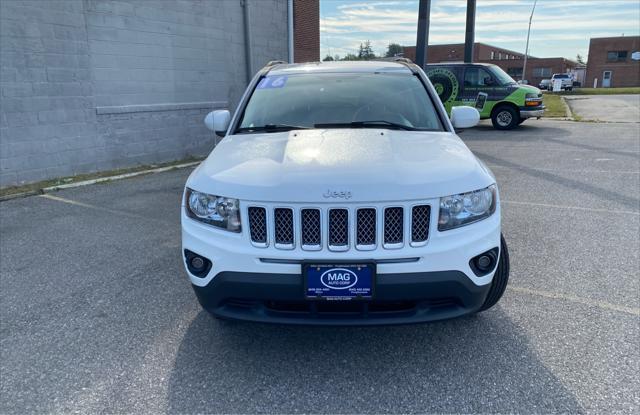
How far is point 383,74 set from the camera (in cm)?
417

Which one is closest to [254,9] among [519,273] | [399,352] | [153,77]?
[153,77]

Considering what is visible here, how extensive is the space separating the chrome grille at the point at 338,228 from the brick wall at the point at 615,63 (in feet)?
252

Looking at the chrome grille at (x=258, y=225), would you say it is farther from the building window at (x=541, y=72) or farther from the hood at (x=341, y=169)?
the building window at (x=541, y=72)

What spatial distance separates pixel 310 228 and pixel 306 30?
18.3m

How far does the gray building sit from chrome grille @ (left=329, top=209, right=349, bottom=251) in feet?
23.4

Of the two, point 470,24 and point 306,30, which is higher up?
point 470,24

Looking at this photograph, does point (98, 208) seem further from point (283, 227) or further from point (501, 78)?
point (501, 78)

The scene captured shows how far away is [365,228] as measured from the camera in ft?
8.11

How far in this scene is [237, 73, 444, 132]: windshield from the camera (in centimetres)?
363

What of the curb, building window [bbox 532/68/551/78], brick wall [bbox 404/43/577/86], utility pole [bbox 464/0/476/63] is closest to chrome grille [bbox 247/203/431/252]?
the curb

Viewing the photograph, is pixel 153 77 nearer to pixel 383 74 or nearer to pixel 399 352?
pixel 383 74

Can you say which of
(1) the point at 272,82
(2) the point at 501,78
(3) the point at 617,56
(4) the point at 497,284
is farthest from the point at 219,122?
(3) the point at 617,56

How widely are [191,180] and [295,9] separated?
55.9 ft

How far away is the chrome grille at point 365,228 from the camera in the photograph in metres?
2.46
